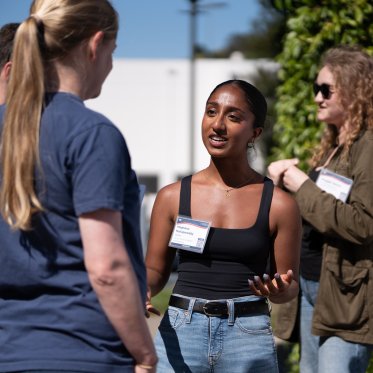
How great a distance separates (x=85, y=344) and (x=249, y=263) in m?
1.11

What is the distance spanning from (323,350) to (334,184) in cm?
78

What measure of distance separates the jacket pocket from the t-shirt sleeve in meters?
1.87

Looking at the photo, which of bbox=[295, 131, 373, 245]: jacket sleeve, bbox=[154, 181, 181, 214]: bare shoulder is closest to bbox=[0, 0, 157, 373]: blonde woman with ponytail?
bbox=[154, 181, 181, 214]: bare shoulder

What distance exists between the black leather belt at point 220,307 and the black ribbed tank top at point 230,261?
0.04m

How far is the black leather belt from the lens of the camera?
296 centimetres

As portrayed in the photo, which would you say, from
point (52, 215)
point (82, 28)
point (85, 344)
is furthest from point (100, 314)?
point (82, 28)

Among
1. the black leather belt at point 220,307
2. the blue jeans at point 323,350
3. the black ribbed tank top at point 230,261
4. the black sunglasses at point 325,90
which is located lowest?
the blue jeans at point 323,350

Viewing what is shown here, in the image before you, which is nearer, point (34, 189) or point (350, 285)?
point (34, 189)

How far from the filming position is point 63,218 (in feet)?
6.71

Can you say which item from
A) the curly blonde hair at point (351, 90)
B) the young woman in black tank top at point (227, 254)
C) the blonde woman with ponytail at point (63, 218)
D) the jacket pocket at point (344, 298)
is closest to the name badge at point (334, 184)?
the curly blonde hair at point (351, 90)

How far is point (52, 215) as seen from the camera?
2043mm

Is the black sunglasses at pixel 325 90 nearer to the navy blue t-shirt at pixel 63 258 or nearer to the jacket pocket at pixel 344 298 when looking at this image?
the jacket pocket at pixel 344 298

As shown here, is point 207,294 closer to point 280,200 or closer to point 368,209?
point 280,200

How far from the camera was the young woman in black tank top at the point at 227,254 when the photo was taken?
117 inches
